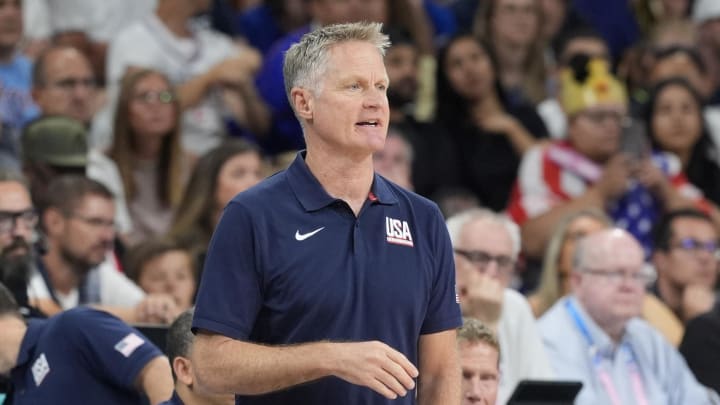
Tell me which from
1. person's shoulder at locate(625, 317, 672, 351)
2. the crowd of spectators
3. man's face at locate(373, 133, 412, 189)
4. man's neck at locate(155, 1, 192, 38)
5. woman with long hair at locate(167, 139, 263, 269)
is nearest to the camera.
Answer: the crowd of spectators

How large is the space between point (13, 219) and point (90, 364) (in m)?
1.66

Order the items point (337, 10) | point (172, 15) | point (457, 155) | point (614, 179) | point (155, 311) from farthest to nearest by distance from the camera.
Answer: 1. point (337, 10)
2. point (457, 155)
3. point (172, 15)
4. point (614, 179)
5. point (155, 311)

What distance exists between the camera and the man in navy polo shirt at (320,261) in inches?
139

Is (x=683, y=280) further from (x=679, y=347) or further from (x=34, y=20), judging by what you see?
(x=34, y=20)

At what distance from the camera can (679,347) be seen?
7430 millimetres

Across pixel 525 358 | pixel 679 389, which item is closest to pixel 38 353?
pixel 525 358

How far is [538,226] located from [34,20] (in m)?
3.45

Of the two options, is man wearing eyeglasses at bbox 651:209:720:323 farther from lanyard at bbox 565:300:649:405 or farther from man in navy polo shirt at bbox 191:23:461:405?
man in navy polo shirt at bbox 191:23:461:405

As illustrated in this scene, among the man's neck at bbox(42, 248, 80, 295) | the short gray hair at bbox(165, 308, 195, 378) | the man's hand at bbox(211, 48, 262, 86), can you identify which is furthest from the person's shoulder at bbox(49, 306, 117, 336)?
the man's hand at bbox(211, 48, 262, 86)

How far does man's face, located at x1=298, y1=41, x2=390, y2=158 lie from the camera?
11.8 feet

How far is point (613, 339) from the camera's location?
723cm

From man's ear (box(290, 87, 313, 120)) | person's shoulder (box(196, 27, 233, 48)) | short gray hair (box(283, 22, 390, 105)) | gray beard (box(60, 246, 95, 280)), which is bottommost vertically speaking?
gray beard (box(60, 246, 95, 280))

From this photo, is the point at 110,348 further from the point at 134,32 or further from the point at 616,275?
the point at 134,32

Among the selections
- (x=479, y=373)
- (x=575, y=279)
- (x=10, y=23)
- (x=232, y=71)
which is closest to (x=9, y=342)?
(x=479, y=373)
